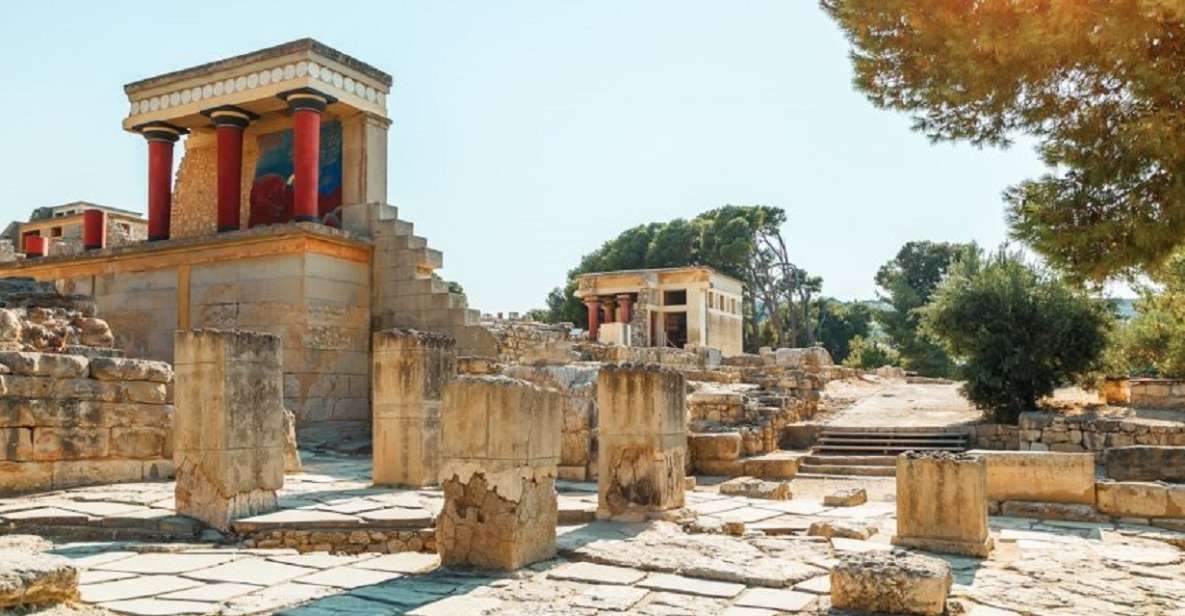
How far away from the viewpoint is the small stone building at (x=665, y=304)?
38.2m

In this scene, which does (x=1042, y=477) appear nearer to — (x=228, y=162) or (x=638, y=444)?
(x=638, y=444)

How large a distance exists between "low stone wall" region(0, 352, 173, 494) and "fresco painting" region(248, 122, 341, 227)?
22.7 ft

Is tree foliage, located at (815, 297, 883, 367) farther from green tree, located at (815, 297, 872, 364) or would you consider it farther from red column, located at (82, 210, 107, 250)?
red column, located at (82, 210, 107, 250)

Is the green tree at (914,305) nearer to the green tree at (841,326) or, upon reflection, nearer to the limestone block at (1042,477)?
the green tree at (841,326)

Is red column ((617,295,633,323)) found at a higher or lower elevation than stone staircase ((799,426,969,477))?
higher

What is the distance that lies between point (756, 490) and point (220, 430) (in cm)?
549

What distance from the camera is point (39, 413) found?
28.1ft

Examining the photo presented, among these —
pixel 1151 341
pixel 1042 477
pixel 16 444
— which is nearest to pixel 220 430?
pixel 16 444

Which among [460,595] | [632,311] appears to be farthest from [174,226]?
[632,311]

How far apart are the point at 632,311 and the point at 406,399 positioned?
1183 inches

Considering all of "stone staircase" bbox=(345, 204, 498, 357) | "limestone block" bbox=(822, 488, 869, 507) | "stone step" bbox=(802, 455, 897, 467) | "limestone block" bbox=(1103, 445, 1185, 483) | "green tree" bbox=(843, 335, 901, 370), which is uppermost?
"stone staircase" bbox=(345, 204, 498, 357)

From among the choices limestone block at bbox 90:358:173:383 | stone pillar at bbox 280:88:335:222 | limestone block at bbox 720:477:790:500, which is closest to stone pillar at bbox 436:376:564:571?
limestone block at bbox 720:477:790:500

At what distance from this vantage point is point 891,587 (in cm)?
504

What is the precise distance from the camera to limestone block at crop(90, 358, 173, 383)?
9.21 meters
